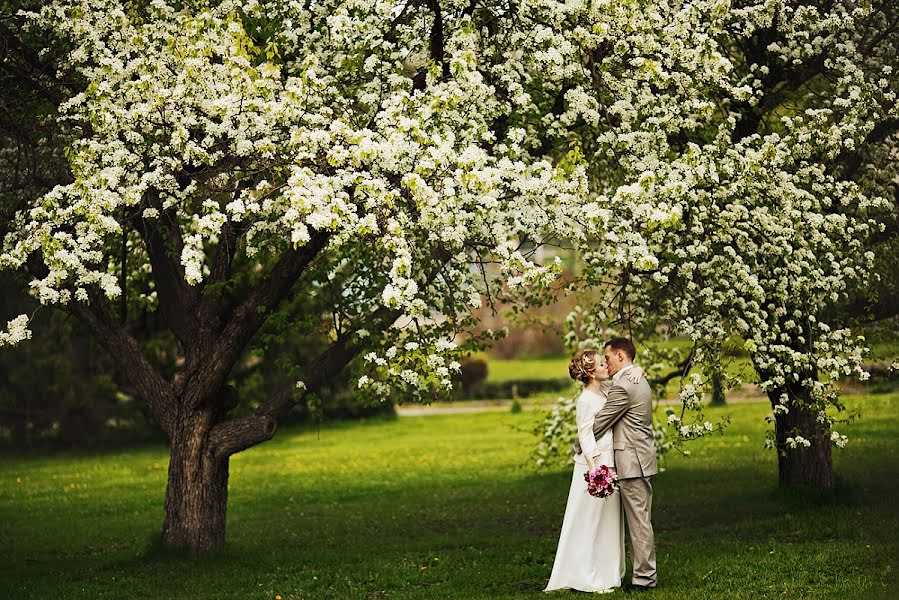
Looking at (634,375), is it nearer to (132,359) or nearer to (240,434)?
(240,434)

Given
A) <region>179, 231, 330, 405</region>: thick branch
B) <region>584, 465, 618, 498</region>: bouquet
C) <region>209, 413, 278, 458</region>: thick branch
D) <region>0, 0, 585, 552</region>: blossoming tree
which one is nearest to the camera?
<region>584, 465, 618, 498</region>: bouquet

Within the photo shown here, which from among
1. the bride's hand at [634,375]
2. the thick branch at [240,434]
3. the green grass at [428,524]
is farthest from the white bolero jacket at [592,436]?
the thick branch at [240,434]

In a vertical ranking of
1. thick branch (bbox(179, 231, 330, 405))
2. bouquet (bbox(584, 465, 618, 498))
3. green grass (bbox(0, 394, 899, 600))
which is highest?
thick branch (bbox(179, 231, 330, 405))

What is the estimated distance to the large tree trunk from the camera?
1405 cm

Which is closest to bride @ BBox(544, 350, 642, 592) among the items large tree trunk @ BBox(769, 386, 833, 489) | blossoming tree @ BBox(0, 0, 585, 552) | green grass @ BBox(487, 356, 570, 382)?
blossoming tree @ BBox(0, 0, 585, 552)

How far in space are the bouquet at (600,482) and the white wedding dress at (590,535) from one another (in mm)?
215

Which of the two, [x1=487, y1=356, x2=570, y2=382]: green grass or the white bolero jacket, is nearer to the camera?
the white bolero jacket

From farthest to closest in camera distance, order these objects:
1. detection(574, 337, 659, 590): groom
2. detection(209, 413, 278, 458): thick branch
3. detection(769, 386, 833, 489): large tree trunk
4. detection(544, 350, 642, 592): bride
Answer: detection(769, 386, 833, 489): large tree trunk < detection(209, 413, 278, 458): thick branch < detection(544, 350, 642, 592): bride < detection(574, 337, 659, 590): groom

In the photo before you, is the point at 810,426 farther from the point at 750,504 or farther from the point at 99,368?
the point at 99,368

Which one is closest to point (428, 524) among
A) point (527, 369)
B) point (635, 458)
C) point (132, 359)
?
point (132, 359)

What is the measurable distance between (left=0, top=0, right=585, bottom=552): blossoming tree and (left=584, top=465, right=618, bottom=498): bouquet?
5.43 feet

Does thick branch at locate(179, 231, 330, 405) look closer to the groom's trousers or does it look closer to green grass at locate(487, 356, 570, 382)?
the groom's trousers

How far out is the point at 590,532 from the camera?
30.8 feet

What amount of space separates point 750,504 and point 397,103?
893 centimetres
